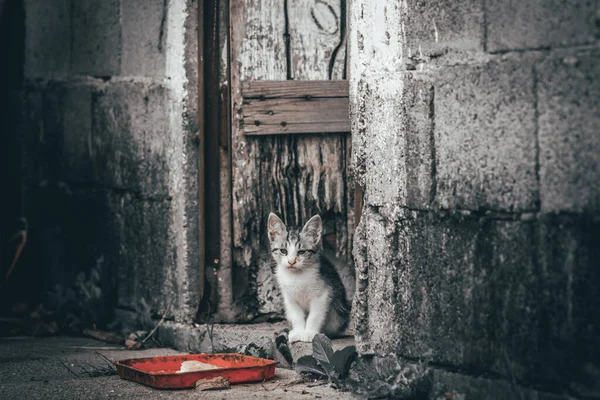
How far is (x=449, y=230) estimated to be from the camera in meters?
4.29

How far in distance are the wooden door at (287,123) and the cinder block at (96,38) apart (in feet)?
3.54

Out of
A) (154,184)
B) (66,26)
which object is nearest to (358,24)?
(154,184)

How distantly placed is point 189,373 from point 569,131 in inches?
87.8

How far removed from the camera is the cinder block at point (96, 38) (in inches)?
263

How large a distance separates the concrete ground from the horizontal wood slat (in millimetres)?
1485

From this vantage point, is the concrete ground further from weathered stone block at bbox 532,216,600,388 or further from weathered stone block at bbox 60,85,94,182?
weathered stone block at bbox 60,85,94,182

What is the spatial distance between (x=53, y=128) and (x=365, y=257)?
3567 millimetres

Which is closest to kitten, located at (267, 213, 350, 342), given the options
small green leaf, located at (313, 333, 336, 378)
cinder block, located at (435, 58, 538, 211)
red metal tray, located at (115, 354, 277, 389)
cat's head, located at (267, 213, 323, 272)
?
cat's head, located at (267, 213, 323, 272)

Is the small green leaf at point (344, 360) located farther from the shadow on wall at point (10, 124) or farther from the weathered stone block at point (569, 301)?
the shadow on wall at point (10, 124)

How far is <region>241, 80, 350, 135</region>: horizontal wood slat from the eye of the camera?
5.98m

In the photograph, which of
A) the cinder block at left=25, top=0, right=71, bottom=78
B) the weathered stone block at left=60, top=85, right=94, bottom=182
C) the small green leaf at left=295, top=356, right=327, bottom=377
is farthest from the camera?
Result: the cinder block at left=25, top=0, right=71, bottom=78

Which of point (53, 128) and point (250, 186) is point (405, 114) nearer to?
point (250, 186)

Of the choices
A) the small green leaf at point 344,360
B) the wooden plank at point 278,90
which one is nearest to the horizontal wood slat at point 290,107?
the wooden plank at point 278,90

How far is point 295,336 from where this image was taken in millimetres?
5547
